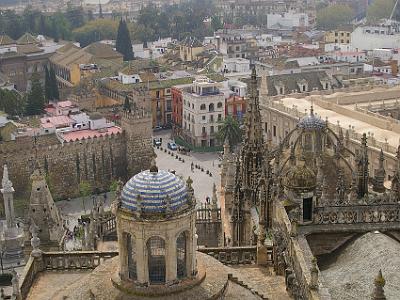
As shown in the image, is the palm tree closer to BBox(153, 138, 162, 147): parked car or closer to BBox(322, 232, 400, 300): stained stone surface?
BBox(153, 138, 162, 147): parked car

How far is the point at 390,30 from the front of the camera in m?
110

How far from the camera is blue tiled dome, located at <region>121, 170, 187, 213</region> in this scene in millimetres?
12609

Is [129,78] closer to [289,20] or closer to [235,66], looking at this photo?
[235,66]

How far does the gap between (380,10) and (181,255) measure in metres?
154

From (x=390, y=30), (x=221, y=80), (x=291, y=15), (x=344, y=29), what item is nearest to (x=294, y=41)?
(x=344, y=29)

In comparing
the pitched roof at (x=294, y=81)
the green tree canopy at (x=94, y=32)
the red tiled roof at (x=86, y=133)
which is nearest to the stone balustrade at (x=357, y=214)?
the red tiled roof at (x=86, y=133)

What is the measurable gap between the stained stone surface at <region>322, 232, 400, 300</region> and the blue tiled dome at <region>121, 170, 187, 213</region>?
407 cm

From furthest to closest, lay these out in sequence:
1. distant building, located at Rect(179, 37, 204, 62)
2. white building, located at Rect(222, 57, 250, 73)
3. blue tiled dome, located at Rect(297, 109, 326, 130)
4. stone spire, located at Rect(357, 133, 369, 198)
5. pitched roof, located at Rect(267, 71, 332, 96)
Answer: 1. distant building, located at Rect(179, 37, 204, 62)
2. white building, located at Rect(222, 57, 250, 73)
3. pitched roof, located at Rect(267, 71, 332, 96)
4. blue tiled dome, located at Rect(297, 109, 326, 130)
5. stone spire, located at Rect(357, 133, 369, 198)

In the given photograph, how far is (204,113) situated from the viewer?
7250cm

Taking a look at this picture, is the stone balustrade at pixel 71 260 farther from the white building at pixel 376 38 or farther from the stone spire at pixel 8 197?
the white building at pixel 376 38

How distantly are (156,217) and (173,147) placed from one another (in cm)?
5957

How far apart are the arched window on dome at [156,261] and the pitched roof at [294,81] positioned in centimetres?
5902

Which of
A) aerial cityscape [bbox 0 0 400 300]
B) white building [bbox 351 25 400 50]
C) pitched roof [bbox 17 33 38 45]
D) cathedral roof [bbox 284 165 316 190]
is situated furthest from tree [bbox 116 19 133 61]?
cathedral roof [bbox 284 165 316 190]

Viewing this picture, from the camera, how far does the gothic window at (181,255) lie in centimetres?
1313
